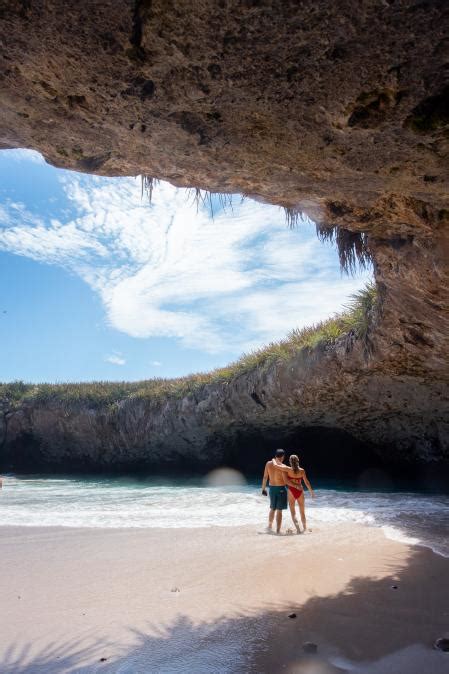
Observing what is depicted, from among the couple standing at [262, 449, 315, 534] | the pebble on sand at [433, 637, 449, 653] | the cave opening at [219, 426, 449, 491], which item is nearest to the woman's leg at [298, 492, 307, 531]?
Answer: the couple standing at [262, 449, 315, 534]

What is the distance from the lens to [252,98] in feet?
7.20

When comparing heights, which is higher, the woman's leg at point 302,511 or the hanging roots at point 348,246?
the hanging roots at point 348,246

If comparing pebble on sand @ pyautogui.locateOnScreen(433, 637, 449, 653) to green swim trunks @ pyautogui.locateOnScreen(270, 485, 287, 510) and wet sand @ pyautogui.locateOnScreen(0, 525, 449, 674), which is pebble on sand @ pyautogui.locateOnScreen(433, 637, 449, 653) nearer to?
wet sand @ pyautogui.locateOnScreen(0, 525, 449, 674)

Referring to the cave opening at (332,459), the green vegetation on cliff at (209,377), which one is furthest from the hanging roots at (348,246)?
the cave opening at (332,459)

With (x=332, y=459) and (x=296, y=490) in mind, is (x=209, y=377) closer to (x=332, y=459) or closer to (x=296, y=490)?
(x=332, y=459)

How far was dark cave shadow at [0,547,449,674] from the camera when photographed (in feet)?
8.74

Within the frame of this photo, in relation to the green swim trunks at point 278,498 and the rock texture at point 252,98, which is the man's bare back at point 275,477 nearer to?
the green swim trunks at point 278,498

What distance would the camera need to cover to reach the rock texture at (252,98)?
177 cm

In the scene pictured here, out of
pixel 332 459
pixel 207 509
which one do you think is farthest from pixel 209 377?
pixel 207 509

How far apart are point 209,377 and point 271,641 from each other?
503 inches

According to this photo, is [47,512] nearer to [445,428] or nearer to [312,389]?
[312,389]

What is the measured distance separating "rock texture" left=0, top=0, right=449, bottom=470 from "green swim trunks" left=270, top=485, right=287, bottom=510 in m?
4.31

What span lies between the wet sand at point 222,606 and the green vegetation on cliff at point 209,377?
185 inches

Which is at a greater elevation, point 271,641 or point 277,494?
point 277,494
